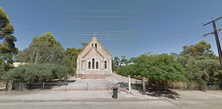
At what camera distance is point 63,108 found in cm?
686

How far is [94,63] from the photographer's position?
2438 centimetres

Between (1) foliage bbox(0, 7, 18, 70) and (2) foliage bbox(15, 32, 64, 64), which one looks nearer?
(1) foliage bbox(0, 7, 18, 70)

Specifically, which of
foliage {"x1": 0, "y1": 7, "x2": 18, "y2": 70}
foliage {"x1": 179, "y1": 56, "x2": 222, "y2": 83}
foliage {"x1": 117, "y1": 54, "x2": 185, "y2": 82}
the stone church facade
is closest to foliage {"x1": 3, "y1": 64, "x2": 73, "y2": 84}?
foliage {"x1": 0, "y1": 7, "x2": 18, "y2": 70}

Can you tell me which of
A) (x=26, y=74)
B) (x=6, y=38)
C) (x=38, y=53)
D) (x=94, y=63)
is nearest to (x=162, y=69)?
(x=26, y=74)

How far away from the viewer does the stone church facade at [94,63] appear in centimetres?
2332

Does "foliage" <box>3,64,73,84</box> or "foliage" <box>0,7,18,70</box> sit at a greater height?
"foliage" <box>0,7,18,70</box>

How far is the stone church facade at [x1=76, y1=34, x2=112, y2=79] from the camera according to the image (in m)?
23.3

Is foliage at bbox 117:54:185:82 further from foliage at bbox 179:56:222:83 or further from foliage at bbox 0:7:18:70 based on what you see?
foliage at bbox 0:7:18:70

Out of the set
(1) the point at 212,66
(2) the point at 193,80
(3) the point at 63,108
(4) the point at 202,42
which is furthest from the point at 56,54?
(4) the point at 202,42

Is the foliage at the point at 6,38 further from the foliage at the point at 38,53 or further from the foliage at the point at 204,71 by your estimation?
the foliage at the point at 204,71

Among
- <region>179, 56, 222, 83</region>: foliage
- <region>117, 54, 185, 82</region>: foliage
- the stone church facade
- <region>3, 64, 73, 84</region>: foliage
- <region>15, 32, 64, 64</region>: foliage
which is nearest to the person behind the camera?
<region>117, 54, 185, 82</region>: foliage

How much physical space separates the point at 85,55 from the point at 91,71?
469 cm

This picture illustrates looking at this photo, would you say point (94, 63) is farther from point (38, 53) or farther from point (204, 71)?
point (204, 71)

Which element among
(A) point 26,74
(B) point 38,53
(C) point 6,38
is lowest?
(A) point 26,74
